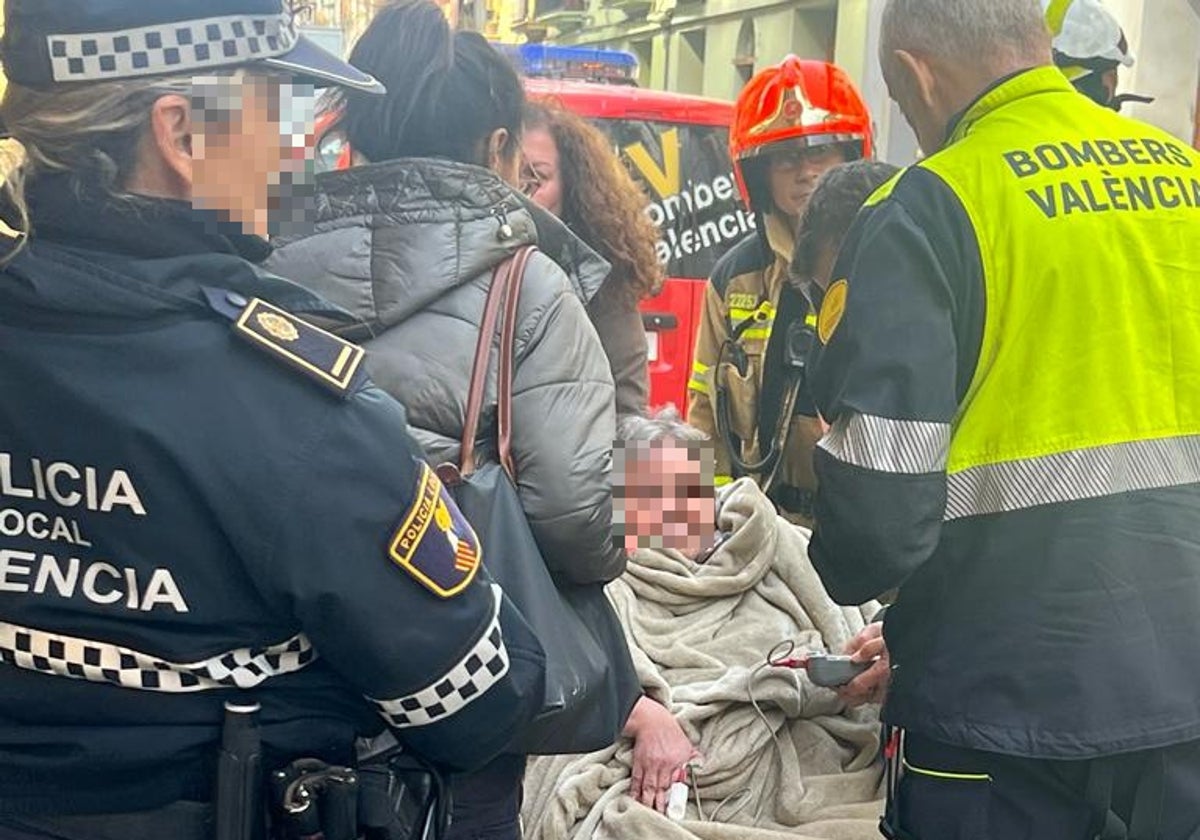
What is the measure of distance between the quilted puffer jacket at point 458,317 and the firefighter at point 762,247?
1.69m

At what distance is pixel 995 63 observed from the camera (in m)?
2.07

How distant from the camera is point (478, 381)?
1.91 m

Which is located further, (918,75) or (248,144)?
(918,75)

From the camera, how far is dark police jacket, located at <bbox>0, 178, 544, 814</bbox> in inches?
53.6

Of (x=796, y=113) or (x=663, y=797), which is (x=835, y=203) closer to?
(x=796, y=113)

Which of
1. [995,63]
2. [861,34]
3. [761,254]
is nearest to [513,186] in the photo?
[995,63]

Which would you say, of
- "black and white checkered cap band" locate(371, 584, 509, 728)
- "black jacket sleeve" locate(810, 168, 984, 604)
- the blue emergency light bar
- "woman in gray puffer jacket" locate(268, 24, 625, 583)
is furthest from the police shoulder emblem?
the blue emergency light bar

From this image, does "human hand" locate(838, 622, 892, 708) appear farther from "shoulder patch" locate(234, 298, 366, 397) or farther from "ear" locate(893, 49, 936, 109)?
"shoulder patch" locate(234, 298, 366, 397)

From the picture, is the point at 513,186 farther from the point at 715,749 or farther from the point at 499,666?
the point at 715,749

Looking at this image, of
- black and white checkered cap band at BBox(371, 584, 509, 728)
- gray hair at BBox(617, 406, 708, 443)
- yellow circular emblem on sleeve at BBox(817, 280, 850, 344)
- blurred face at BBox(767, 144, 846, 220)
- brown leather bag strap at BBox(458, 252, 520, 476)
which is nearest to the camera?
black and white checkered cap band at BBox(371, 584, 509, 728)

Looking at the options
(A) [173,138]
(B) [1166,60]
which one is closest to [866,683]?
(A) [173,138]

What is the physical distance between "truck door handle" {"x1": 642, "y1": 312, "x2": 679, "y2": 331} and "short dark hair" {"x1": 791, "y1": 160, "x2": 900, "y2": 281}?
3.10 metres

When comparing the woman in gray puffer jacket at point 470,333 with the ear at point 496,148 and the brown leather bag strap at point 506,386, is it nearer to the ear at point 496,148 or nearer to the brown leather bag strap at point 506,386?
the brown leather bag strap at point 506,386

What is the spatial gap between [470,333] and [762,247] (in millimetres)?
2203
